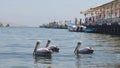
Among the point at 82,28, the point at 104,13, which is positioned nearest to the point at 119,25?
the point at 104,13

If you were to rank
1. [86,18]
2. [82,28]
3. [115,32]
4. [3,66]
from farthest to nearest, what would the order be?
[86,18]
[82,28]
[115,32]
[3,66]

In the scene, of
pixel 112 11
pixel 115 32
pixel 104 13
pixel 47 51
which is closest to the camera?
pixel 47 51

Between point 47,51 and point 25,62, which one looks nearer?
point 25,62

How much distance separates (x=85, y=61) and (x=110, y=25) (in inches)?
2688

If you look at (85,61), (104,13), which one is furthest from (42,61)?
(104,13)

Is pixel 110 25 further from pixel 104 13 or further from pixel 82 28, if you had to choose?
pixel 82 28

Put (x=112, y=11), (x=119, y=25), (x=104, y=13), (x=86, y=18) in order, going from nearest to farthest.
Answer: (x=119, y=25) < (x=112, y=11) < (x=104, y=13) < (x=86, y=18)

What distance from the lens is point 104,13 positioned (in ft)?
393

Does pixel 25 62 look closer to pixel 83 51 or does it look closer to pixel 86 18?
pixel 83 51

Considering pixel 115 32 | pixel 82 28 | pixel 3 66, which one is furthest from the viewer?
pixel 82 28

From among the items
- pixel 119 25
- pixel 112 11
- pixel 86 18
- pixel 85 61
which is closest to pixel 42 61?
pixel 85 61

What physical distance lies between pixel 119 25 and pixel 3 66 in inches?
2363

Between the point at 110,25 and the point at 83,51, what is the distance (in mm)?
63631

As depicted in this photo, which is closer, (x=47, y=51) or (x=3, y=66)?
(x=3, y=66)
